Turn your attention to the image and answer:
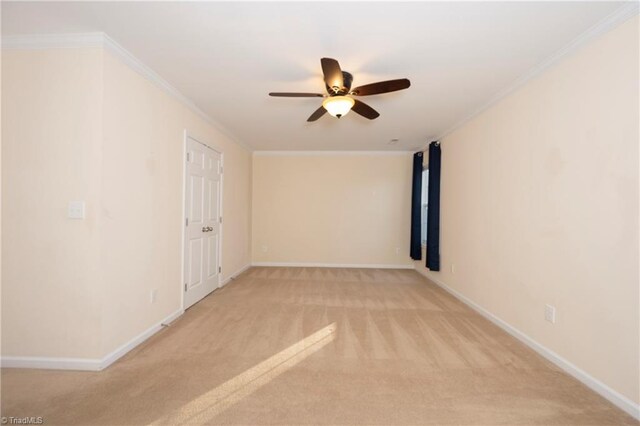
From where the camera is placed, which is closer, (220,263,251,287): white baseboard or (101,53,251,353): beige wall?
(101,53,251,353): beige wall

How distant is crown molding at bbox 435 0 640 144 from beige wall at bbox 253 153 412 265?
2.98 meters

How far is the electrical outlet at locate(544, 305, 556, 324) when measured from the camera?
2.26 meters

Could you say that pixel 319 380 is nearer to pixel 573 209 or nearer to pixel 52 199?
pixel 573 209

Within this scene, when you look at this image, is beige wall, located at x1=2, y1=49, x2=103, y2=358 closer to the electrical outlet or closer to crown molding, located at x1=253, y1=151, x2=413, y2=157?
the electrical outlet

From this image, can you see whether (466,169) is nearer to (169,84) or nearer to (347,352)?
(347,352)

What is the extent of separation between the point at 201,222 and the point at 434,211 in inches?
140

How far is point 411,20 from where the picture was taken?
1863mm

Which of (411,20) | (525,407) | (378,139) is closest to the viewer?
(525,407)

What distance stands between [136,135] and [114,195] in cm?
60

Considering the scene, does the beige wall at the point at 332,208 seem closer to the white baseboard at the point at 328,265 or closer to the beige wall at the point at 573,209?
the white baseboard at the point at 328,265

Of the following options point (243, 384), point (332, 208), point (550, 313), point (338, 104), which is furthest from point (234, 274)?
point (550, 313)

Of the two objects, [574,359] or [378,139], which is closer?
[574,359]

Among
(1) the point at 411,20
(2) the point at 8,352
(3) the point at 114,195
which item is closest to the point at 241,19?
(1) the point at 411,20

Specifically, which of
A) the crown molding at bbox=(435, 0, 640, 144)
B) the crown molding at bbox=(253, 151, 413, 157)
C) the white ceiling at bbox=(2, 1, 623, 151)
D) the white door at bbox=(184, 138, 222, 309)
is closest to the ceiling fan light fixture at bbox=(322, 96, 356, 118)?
the white ceiling at bbox=(2, 1, 623, 151)
